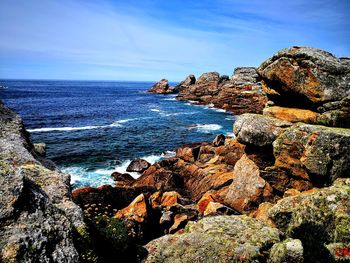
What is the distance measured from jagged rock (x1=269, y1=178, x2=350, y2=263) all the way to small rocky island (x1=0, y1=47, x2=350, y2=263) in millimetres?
45

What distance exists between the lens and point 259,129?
809 inches

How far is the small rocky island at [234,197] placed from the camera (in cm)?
725

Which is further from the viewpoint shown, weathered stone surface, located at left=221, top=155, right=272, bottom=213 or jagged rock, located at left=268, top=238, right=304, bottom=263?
weathered stone surface, located at left=221, top=155, right=272, bottom=213

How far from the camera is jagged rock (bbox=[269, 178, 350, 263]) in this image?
10.8 m

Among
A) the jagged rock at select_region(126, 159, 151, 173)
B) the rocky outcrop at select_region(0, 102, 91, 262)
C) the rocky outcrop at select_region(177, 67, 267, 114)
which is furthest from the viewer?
the rocky outcrop at select_region(177, 67, 267, 114)

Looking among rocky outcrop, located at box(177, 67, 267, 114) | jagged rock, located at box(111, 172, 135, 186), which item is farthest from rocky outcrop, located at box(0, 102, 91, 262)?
rocky outcrop, located at box(177, 67, 267, 114)

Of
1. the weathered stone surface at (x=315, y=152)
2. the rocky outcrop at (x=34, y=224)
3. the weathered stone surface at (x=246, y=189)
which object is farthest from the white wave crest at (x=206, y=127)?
the rocky outcrop at (x=34, y=224)

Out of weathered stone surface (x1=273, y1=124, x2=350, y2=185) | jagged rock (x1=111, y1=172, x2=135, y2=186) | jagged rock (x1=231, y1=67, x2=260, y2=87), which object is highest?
jagged rock (x1=231, y1=67, x2=260, y2=87)

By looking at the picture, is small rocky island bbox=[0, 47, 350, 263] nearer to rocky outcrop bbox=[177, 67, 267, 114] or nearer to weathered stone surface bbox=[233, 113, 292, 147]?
weathered stone surface bbox=[233, 113, 292, 147]

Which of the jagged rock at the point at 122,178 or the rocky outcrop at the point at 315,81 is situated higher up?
the rocky outcrop at the point at 315,81

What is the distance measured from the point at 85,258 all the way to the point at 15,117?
7798mm

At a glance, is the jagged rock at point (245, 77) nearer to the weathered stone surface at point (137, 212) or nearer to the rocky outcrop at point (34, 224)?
the weathered stone surface at point (137, 212)

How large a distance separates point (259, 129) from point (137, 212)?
11197 millimetres

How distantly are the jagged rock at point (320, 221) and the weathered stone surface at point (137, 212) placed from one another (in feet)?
28.6
